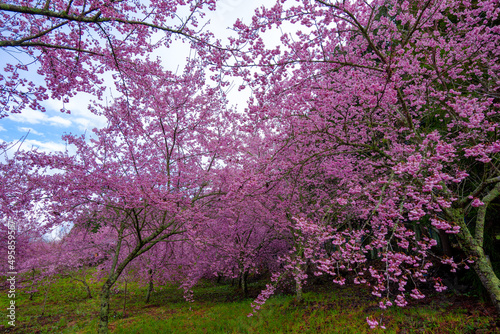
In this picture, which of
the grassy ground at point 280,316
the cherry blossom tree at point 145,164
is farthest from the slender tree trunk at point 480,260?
the cherry blossom tree at point 145,164

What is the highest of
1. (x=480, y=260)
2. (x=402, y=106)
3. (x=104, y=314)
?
(x=402, y=106)

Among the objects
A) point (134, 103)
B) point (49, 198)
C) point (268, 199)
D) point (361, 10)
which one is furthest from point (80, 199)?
point (361, 10)

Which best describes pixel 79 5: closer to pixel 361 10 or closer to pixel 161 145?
pixel 161 145

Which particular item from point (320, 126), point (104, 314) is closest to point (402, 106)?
point (320, 126)

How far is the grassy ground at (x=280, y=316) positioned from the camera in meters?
6.07

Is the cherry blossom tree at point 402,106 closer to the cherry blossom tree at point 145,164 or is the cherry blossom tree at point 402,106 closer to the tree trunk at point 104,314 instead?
the cherry blossom tree at point 145,164

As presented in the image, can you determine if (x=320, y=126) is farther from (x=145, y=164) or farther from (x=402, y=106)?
(x=145, y=164)

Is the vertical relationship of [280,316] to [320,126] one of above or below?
below

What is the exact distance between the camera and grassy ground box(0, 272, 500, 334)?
Result: 19.9 ft

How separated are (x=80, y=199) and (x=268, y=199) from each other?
255 inches

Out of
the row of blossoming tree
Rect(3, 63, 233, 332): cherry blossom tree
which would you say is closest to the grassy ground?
the row of blossoming tree

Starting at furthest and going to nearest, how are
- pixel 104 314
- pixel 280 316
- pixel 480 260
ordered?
pixel 280 316 < pixel 104 314 < pixel 480 260

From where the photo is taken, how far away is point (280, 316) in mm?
8281

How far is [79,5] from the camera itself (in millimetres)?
4625
